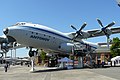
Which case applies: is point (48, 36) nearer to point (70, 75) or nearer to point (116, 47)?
point (70, 75)

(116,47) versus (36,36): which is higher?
(36,36)

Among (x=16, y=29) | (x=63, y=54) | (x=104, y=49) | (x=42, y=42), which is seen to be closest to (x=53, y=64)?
(x=63, y=54)

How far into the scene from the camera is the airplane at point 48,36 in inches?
1585

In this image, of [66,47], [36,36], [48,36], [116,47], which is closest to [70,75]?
[36,36]

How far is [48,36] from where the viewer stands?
4597cm

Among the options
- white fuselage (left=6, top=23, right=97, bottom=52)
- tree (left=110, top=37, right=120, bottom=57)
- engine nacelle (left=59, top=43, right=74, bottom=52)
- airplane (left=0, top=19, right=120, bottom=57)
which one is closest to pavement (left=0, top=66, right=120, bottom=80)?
white fuselage (left=6, top=23, right=97, bottom=52)

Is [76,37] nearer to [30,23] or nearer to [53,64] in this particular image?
[30,23]

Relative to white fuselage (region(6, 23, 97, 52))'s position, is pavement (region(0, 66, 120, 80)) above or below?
below

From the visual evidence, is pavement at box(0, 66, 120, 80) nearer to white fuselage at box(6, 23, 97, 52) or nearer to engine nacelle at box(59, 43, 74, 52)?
white fuselage at box(6, 23, 97, 52)

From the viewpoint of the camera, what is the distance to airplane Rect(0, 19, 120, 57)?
40250 millimetres

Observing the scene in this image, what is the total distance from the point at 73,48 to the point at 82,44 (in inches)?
155

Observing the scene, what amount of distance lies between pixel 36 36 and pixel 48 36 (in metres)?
3.76

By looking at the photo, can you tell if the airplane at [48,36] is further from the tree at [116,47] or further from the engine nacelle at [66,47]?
the tree at [116,47]

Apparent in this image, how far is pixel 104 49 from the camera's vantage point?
109312mm
